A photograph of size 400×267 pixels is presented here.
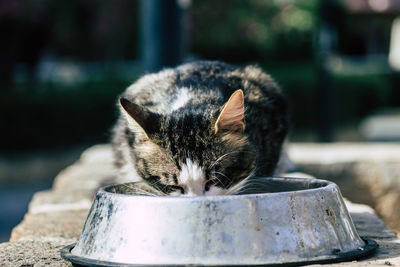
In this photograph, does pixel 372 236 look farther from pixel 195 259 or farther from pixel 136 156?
pixel 136 156

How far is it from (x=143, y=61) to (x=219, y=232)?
5441 mm

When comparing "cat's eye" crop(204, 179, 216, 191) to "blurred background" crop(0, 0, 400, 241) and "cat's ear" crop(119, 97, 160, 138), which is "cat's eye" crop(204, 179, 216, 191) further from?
"blurred background" crop(0, 0, 400, 241)

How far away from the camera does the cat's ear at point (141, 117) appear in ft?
10.2

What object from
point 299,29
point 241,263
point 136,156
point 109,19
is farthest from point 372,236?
point 299,29

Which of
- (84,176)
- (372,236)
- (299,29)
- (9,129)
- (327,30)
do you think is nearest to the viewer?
(372,236)

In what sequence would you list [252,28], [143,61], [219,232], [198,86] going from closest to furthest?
[219,232], [198,86], [143,61], [252,28]

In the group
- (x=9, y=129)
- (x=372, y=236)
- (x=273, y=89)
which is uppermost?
(x=273, y=89)

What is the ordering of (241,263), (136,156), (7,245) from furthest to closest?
(136,156) < (7,245) < (241,263)

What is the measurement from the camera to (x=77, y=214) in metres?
3.92

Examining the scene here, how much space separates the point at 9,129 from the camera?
13.0 metres

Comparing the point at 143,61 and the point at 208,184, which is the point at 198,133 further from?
the point at 143,61

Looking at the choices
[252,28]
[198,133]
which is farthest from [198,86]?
[252,28]

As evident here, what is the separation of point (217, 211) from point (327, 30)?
29.9 ft

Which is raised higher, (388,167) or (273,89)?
(273,89)
